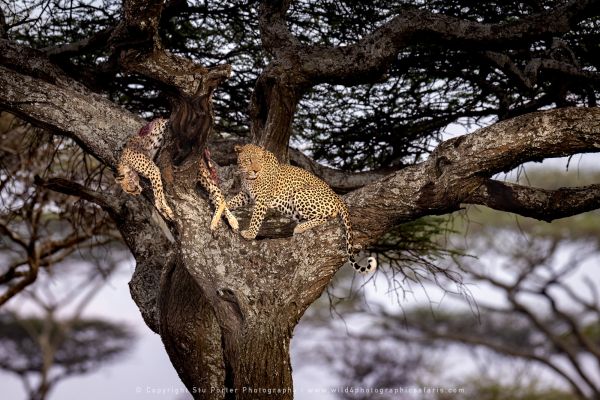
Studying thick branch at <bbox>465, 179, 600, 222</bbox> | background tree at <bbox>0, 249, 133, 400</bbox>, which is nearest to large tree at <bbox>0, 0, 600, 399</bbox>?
thick branch at <bbox>465, 179, 600, 222</bbox>

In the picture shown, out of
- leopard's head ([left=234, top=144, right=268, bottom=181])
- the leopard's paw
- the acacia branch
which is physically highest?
the acacia branch

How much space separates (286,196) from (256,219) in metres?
0.23

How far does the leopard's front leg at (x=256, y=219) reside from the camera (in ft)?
15.6

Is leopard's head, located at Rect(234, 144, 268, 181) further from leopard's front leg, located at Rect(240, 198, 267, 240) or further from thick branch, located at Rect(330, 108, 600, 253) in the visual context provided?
thick branch, located at Rect(330, 108, 600, 253)

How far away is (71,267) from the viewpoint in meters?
17.3

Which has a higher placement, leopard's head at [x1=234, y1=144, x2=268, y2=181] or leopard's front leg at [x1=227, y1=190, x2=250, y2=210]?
leopard's head at [x1=234, y1=144, x2=268, y2=181]

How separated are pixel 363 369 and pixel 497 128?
1177 centimetres

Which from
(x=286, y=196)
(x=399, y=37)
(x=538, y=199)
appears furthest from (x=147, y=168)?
(x=538, y=199)

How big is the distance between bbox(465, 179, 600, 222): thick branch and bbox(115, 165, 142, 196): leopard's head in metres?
1.88

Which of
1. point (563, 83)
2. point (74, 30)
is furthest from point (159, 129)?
point (563, 83)

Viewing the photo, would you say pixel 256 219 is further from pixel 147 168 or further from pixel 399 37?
pixel 399 37

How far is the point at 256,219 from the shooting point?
4.80 meters

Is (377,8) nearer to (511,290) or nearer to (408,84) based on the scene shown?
(408,84)

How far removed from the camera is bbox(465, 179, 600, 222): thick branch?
4785mm
